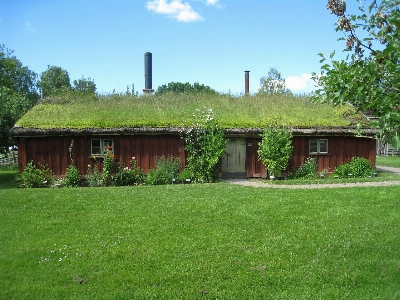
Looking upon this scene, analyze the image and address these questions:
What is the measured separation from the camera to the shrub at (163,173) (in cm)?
1571

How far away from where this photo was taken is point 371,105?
411cm

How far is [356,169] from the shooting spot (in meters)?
17.3

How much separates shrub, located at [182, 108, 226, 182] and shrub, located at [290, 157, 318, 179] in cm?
370

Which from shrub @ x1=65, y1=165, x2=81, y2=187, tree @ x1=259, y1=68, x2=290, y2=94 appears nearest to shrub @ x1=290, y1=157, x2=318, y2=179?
shrub @ x1=65, y1=165, x2=81, y2=187

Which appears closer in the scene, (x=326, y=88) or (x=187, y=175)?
(x=326, y=88)

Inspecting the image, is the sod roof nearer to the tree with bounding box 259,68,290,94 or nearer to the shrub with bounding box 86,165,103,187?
the shrub with bounding box 86,165,103,187

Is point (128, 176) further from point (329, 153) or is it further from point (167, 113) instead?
point (329, 153)

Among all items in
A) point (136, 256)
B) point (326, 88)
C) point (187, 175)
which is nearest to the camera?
point (326, 88)

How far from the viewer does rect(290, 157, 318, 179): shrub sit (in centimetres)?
1709

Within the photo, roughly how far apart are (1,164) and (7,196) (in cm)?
1823

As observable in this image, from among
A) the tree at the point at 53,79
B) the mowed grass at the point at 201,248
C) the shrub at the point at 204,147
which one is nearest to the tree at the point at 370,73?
the mowed grass at the point at 201,248

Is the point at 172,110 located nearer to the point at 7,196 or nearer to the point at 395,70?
the point at 7,196

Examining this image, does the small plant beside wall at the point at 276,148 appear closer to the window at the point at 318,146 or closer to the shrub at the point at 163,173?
the window at the point at 318,146

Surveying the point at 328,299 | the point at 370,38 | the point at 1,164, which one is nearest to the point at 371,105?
the point at 370,38
